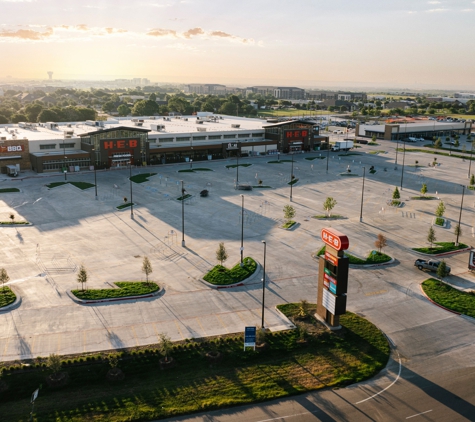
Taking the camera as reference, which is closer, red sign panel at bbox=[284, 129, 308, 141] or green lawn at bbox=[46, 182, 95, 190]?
green lawn at bbox=[46, 182, 95, 190]

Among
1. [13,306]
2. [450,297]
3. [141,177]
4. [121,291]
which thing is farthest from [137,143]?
[450,297]

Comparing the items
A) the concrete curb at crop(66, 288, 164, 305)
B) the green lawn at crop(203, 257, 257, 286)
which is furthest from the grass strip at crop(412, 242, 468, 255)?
the concrete curb at crop(66, 288, 164, 305)

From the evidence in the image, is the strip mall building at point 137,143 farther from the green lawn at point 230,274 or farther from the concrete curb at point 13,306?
the green lawn at point 230,274

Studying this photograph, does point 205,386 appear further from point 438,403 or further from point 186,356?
point 438,403

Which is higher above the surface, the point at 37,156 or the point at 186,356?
the point at 37,156

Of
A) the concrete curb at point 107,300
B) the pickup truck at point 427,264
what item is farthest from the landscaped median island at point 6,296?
the pickup truck at point 427,264

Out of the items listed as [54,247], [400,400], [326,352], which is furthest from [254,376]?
[54,247]

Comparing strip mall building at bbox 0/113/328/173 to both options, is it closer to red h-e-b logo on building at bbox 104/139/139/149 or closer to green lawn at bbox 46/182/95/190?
red h-e-b logo on building at bbox 104/139/139/149
